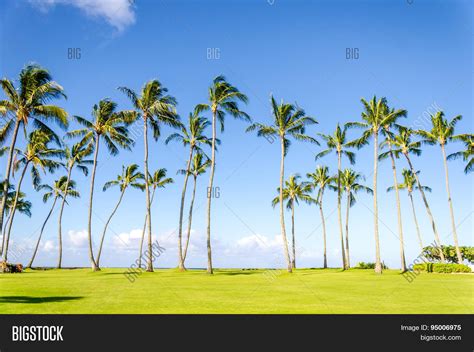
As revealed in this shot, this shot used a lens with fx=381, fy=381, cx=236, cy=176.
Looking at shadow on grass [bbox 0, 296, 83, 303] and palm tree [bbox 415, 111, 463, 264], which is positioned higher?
palm tree [bbox 415, 111, 463, 264]

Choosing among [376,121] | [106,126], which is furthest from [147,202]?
[376,121]

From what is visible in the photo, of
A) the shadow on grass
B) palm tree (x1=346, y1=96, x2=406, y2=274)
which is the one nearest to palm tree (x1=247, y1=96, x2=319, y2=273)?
palm tree (x1=346, y1=96, x2=406, y2=274)

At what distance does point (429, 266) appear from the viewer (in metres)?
41.9

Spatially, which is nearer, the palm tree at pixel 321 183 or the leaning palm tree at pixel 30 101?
the leaning palm tree at pixel 30 101

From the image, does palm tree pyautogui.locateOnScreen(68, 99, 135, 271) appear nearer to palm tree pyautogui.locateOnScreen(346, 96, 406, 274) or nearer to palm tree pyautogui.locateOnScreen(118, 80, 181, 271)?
palm tree pyautogui.locateOnScreen(118, 80, 181, 271)

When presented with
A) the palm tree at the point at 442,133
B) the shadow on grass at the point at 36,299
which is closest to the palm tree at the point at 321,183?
the palm tree at the point at 442,133

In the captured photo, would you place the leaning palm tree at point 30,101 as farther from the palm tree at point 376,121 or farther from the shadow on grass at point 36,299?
the palm tree at point 376,121

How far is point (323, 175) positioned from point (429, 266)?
915 inches

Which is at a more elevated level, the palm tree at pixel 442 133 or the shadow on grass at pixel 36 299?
the palm tree at pixel 442 133

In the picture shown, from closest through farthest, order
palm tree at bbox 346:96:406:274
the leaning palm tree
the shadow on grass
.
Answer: the shadow on grass → the leaning palm tree → palm tree at bbox 346:96:406:274

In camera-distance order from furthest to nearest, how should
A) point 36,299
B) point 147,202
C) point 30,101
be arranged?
1. point 147,202
2. point 30,101
3. point 36,299

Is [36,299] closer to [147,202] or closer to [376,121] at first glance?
[147,202]

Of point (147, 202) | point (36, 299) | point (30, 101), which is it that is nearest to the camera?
point (36, 299)
